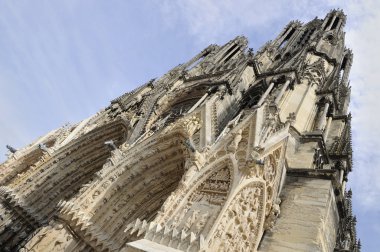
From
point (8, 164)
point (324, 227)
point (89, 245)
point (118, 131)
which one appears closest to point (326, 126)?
point (324, 227)

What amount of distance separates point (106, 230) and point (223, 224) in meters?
3.80

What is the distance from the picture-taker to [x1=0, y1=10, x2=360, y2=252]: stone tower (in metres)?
7.12

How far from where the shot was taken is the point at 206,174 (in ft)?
24.9

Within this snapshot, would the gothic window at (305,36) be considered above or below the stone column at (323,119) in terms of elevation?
above

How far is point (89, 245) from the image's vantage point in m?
8.90

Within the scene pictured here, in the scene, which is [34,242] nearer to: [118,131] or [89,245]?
[89,245]

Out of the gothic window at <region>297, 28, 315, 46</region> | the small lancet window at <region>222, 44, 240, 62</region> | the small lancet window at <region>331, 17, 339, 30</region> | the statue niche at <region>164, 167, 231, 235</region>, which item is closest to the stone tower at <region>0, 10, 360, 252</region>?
the statue niche at <region>164, 167, 231, 235</region>

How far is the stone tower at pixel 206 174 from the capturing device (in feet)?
23.4

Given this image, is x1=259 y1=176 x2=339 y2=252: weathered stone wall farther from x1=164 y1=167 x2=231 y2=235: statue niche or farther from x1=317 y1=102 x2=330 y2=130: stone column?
x1=317 y1=102 x2=330 y2=130: stone column

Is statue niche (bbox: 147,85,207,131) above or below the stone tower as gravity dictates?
above

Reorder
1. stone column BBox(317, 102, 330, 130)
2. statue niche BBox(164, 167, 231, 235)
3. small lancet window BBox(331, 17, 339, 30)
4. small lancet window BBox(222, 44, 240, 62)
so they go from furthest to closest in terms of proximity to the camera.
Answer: small lancet window BBox(222, 44, 240, 62) → small lancet window BBox(331, 17, 339, 30) → stone column BBox(317, 102, 330, 130) → statue niche BBox(164, 167, 231, 235)

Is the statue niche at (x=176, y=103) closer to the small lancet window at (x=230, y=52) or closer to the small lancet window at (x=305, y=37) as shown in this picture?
the small lancet window at (x=230, y=52)

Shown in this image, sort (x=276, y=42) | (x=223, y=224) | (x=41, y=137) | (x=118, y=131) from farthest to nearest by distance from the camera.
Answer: (x=276, y=42), (x=41, y=137), (x=118, y=131), (x=223, y=224)

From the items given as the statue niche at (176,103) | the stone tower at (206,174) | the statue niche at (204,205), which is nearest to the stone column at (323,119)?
the stone tower at (206,174)
